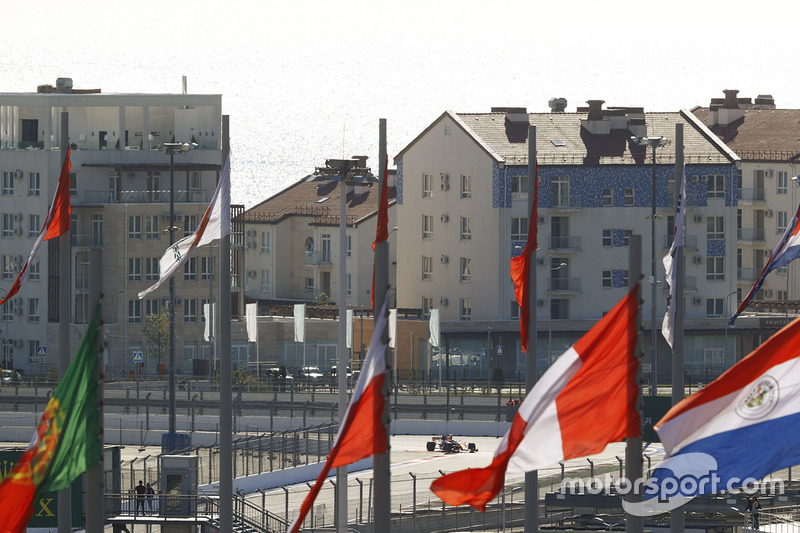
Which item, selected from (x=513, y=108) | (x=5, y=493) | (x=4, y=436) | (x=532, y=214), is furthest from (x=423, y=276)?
(x=5, y=493)

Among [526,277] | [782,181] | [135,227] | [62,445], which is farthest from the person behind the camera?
[782,181]

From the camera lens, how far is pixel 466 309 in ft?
314

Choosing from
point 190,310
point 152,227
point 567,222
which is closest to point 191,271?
point 190,310

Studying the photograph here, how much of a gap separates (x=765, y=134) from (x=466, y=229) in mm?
28159

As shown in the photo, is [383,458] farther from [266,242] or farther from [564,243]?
[266,242]

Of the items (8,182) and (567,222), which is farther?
(8,182)

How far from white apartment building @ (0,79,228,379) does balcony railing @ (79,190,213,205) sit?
0.06 meters

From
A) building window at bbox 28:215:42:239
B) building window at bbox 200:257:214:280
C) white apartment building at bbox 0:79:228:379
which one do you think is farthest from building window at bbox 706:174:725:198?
building window at bbox 28:215:42:239

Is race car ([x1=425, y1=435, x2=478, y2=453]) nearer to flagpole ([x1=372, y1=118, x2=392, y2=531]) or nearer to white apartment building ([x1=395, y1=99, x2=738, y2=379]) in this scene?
white apartment building ([x1=395, y1=99, x2=738, y2=379])

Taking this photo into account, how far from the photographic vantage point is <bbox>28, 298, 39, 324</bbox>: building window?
9575cm

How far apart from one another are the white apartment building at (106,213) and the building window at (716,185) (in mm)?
27772

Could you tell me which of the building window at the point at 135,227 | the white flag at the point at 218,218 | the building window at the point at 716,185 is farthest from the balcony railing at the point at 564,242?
the white flag at the point at 218,218

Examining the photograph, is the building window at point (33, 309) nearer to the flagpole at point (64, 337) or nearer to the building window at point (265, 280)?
the building window at point (265, 280)

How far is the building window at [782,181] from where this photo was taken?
361 feet
